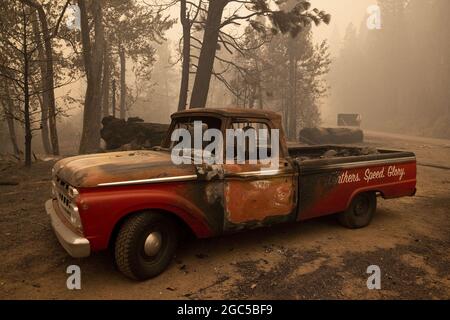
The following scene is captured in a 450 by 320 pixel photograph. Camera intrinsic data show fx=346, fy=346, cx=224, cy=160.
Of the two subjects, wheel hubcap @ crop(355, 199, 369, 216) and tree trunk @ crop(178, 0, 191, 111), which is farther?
tree trunk @ crop(178, 0, 191, 111)

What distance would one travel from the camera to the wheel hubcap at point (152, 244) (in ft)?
12.5

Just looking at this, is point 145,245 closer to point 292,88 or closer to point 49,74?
point 49,74

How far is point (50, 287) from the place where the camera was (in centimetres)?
368

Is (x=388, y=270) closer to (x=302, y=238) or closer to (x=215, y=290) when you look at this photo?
(x=302, y=238)

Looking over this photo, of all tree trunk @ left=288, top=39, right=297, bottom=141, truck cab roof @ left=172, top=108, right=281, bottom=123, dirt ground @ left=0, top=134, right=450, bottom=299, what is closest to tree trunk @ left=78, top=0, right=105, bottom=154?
dirt ground @ left=0, top=134, right=450, bottom=299

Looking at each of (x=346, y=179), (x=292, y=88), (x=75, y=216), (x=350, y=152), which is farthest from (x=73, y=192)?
(x=292, y=88)

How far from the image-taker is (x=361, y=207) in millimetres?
5945

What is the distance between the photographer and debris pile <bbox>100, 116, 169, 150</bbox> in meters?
10.6

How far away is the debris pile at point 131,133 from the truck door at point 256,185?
19.4 feet

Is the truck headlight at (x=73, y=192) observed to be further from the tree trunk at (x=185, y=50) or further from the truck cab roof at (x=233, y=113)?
the tree trunk at (x=185, y=50)

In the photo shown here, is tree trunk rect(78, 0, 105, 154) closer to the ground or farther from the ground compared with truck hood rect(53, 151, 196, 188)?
farther from the ground

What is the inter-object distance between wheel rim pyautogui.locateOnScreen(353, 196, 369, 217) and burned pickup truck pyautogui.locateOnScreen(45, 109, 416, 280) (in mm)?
54

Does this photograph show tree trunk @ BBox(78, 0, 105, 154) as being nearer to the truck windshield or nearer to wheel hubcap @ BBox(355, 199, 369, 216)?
the truck windshield

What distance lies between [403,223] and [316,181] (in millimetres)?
2301
